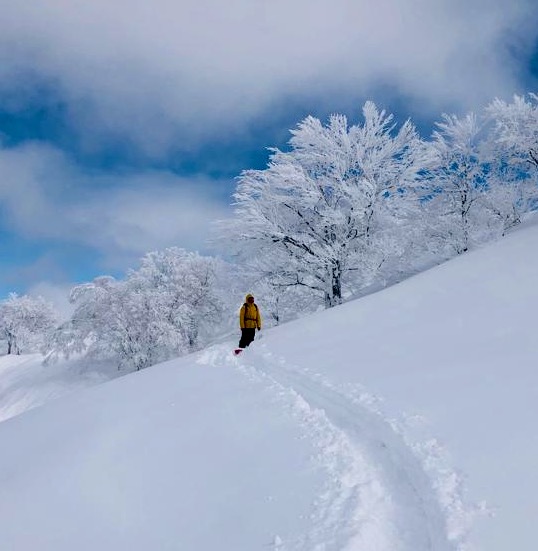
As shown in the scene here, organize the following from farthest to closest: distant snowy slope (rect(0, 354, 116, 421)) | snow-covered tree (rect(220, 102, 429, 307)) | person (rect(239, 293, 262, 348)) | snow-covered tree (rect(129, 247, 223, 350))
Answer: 1. snow-covered tree (rect(129, 247, 223, 350))
2. distant snowy slope (rect(0, 354, 116, 421))
3. snow-covered tree (rect(220, 102, 429, 307))
4. person (rect(239, 293, 262, 348))

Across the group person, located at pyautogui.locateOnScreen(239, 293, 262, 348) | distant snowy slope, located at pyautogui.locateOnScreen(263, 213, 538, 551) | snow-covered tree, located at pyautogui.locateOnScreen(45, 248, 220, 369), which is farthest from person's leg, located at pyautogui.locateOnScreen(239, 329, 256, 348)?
snow-covered tree, located at pyautogui.locateOnScreen(45, 248, 220, 369)

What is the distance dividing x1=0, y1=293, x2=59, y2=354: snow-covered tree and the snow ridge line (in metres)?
62.9

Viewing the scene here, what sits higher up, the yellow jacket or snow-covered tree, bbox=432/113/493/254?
snow-covered tree, bbox=432/113/493/254

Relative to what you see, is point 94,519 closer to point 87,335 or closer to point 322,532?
point 322,532

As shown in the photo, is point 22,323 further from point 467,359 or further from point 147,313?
point 467,359

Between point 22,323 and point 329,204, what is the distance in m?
60.7

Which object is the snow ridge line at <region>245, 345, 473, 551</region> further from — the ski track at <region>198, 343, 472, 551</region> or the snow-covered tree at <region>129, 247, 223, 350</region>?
the snow-covered tree at <region>129, 247, 223, 350</region>

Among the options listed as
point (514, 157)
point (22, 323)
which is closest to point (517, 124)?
point (514, 157)

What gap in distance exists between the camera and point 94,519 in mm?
4242

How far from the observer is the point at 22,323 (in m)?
62.3

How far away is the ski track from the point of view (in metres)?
3.32

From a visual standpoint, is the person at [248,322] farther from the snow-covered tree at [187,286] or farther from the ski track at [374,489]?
the snow-covered tree at [187,286]

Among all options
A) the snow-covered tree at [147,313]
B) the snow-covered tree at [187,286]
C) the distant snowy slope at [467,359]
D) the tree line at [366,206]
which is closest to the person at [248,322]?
the distant snowy slope at [467,359]

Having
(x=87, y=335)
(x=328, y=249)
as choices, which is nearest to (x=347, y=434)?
(x=328, y=249)
